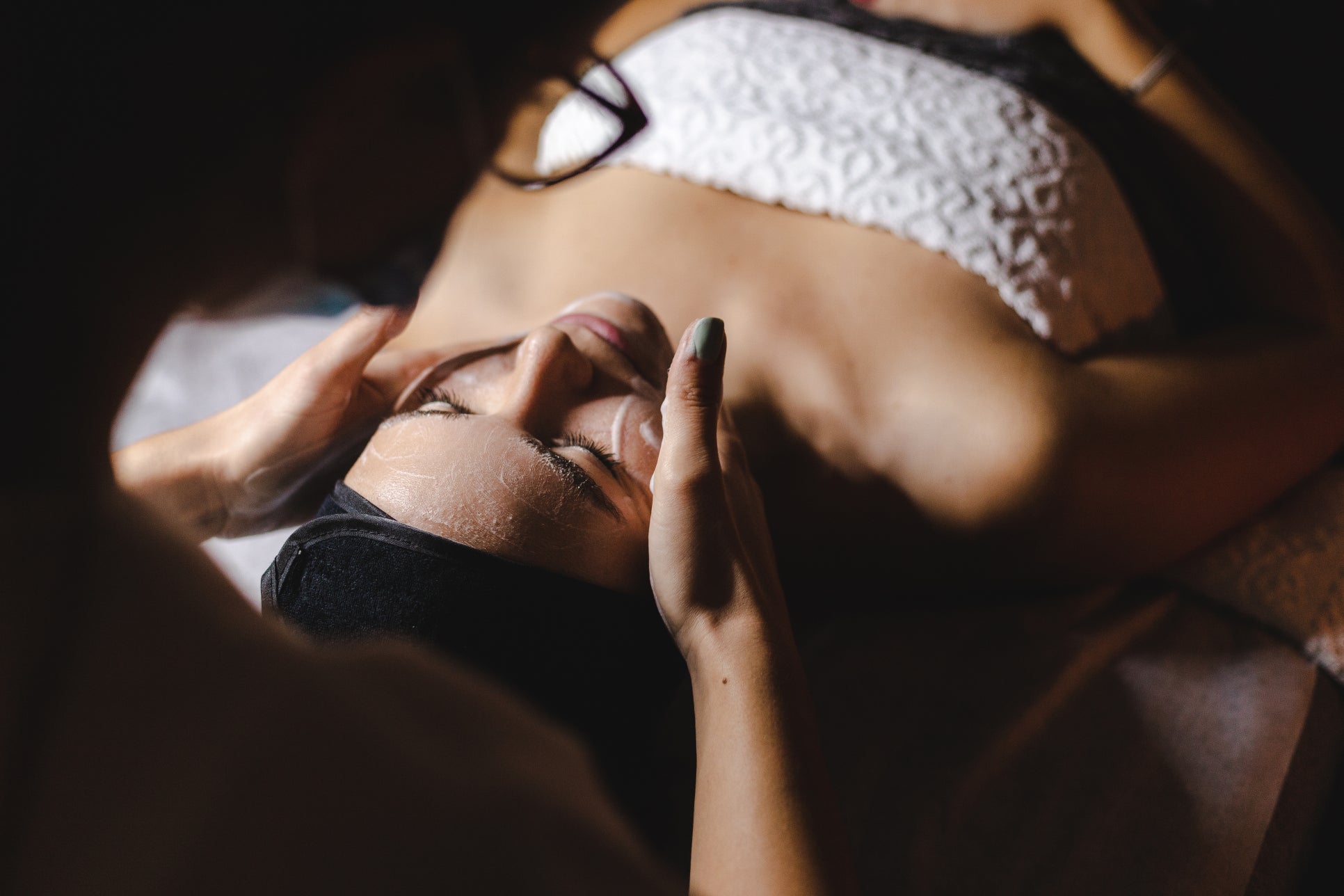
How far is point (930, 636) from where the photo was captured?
1024 millimetres

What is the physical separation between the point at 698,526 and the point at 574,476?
12cm

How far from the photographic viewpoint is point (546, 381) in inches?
30.8

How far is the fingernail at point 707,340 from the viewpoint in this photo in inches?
26.6

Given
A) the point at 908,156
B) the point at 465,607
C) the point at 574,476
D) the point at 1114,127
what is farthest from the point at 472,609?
the point at 1114,127

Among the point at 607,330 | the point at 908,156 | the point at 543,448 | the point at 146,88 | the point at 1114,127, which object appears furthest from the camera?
the point at 1114,127

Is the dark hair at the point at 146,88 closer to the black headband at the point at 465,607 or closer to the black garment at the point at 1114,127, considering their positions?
the black headband at the point at 465,607

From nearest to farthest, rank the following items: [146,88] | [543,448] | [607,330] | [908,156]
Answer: [146,88]
[543,448]
[607,330]
[908,156]

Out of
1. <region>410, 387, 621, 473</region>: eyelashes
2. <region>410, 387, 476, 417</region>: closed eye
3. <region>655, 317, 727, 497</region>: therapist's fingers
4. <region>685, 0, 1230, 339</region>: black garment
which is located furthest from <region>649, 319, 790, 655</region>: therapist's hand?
<region>685, 0, 1230, 339</region>: black garment

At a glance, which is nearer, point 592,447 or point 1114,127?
point 592,447

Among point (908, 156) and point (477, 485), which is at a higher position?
point (908, 156)

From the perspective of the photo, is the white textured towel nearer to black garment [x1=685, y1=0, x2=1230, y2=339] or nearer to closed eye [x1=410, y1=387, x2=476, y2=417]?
black garment [x1=685, y1=0, x2=1230, y2=339]

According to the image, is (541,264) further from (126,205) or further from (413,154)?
(126,205)

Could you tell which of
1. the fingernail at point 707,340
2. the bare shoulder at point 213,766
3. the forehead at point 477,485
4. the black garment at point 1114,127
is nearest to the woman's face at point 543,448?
the forehead at point 477,485

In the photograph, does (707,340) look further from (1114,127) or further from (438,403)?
(1114,127)
